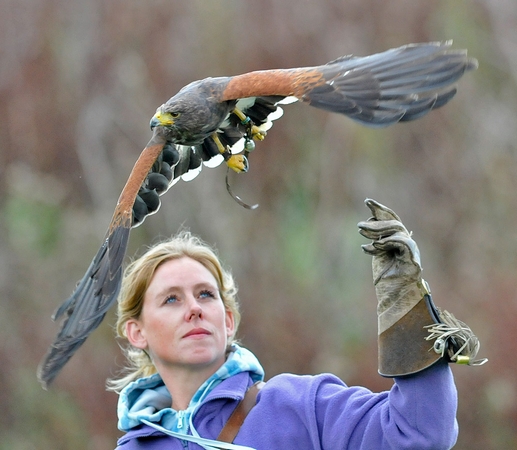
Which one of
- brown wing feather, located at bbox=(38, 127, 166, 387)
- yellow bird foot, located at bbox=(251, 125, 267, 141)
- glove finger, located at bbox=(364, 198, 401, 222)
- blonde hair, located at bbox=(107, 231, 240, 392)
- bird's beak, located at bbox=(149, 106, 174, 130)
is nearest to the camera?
glove finger, located at bbox=(364, 198, 401, 222)

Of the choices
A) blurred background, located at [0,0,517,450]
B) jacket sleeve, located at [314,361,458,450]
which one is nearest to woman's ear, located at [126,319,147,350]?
jacket sleeve, located at [314,361,458,450]

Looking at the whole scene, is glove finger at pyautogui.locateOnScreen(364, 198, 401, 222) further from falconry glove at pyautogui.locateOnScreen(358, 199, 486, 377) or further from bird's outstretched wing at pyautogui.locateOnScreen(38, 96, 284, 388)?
bird's outstretched wing at pyautogui.locateOnScreen(38, 96, 284, 388)

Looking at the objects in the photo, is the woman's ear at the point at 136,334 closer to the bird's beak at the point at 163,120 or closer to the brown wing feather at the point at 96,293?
the brown wing feather at the point at 96,293

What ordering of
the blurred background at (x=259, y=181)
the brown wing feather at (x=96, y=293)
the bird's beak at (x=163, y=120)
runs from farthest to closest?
the blurred background at (x=259, y=181) < the bird's beak at (x=163, y=120) < the brown wing feather at (x=96, y=293)

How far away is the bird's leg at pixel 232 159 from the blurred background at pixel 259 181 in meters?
5.98

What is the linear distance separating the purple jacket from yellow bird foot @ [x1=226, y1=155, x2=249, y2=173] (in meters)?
1.05

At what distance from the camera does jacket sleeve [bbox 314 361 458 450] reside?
267cm

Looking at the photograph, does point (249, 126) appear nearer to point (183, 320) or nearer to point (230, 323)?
point (230, 323)

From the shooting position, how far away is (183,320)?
319 cm

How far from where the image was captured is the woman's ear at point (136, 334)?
3416 millimetres

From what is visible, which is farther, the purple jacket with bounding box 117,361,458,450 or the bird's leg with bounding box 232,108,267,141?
the bird's leg with bounding box 232,108,267,141

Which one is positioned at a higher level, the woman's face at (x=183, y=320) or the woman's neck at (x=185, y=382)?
the woman's face at (x=183, y=320)

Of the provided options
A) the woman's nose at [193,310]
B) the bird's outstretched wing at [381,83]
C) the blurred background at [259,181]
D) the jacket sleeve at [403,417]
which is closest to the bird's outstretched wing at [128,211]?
the woman's nose at [193,310]

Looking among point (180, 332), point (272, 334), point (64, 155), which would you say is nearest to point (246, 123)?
point (180, 332)
